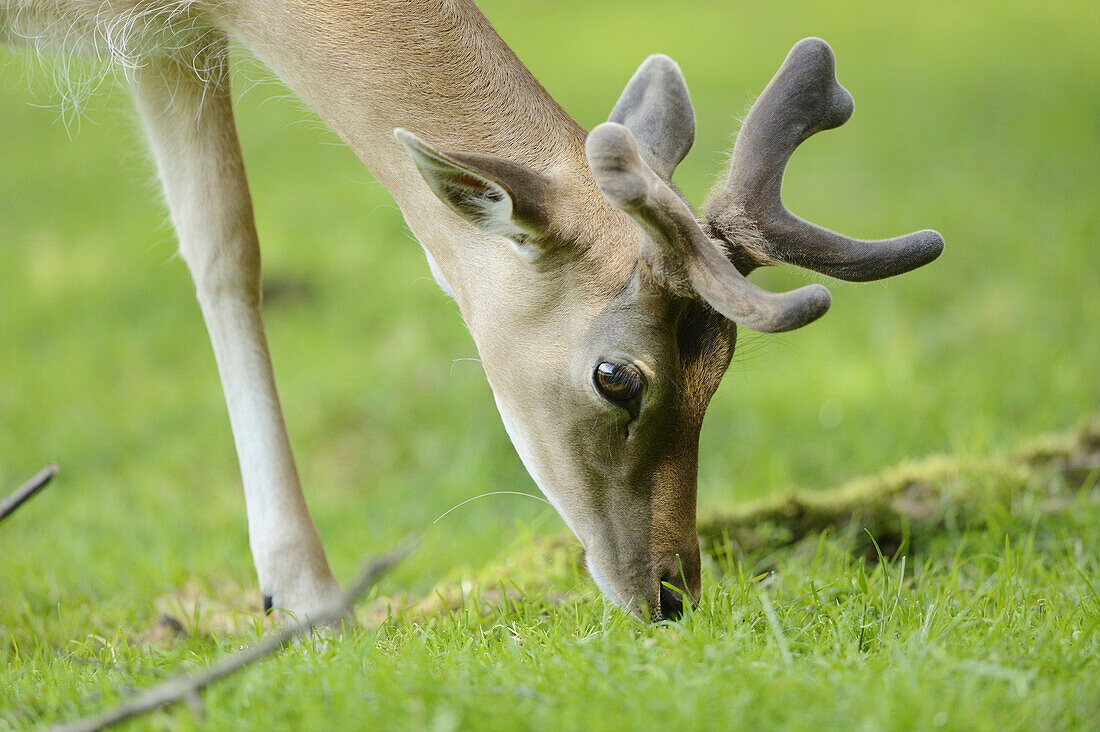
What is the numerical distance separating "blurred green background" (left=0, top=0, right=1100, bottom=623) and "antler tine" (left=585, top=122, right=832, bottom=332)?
27.5 inches

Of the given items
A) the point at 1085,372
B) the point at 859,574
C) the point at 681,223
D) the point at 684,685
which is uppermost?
the point at 681,223

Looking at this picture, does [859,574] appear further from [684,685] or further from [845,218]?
[845,218]

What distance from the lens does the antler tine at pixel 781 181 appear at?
3.39m

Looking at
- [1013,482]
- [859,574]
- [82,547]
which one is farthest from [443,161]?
[82,547]

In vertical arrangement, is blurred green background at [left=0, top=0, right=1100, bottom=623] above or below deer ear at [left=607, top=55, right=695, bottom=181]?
below

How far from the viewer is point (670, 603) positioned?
3416 mm

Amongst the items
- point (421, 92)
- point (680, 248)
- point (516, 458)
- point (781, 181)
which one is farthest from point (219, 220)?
point (516, 458)

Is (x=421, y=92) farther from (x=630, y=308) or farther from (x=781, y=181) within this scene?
(x=781, y=181)

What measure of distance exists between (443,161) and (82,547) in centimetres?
362

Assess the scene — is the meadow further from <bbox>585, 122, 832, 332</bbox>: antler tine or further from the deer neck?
<bbox>585, 122, 832, 332</bbox>: antler tine

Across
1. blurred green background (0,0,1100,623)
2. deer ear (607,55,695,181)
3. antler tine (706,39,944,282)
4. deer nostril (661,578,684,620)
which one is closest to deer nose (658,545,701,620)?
deer nostril (661,578,684,620)

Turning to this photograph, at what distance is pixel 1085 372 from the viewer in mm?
7121

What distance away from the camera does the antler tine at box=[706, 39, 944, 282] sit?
11.1ft

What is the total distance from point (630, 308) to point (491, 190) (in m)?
0.55
